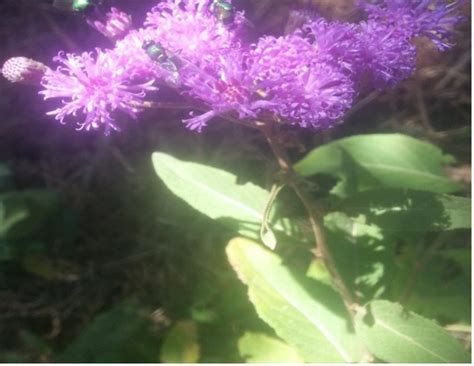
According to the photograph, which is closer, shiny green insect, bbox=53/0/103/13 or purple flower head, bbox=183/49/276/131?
purple flower head, bbox=183/49/276/131

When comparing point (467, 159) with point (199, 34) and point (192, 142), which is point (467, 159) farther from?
point (199, 34)

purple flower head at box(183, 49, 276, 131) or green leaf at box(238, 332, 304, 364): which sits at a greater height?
purple flower head at box(183, 49, 276, 131)

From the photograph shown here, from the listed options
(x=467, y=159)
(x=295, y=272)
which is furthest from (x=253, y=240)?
(x=467, y=159)

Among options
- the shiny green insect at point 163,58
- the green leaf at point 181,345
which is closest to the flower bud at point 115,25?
the shiny green insect at point 163,58

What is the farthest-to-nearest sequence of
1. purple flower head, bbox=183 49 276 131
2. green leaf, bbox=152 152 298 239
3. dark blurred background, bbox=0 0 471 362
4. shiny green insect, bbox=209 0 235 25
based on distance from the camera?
dark blurred background, bbox=0 0 471 362, green leaf, bbox=152 152 298 239, shiny green insect, bbox=209 0 235 25, purple flower head, bbox=183 49 276 131

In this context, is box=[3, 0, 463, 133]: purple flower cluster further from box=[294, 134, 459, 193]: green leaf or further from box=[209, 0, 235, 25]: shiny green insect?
box=[294, 134, 459, 193]: green leaf

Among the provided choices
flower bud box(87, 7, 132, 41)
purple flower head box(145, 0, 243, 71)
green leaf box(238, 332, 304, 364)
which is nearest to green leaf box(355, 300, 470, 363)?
green leaf box(238, 332, 304, 364)

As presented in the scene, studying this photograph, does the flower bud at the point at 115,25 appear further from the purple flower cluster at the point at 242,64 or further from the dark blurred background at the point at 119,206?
the dark blurred background at the point at 119,206
